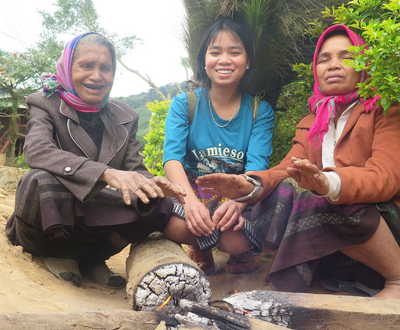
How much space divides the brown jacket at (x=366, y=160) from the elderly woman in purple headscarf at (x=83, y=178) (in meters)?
0.86

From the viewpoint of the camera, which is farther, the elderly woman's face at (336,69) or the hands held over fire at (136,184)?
the elderly woman's face at (336,69)

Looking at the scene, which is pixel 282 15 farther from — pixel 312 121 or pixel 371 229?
pixel 371 229

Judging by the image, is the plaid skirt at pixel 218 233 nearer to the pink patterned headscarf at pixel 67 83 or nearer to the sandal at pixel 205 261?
the sandal at pixel 205 261

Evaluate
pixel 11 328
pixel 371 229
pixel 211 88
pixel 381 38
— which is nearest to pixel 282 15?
pixel 211 88

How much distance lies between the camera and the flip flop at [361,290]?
7.30 feet

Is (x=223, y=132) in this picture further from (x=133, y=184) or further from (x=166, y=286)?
(x=166, y=286)

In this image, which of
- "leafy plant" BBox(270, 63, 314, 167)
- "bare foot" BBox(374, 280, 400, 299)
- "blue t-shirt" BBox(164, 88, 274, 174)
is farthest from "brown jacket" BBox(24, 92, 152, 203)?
"bare foot" BBox(374, 280, 400, 299)

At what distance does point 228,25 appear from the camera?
282 cm

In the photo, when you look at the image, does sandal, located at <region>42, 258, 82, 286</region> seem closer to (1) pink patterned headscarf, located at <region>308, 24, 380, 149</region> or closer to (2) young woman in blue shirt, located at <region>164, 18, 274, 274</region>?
(2) young woman in blue shirt, located at <region>164, 18, 274, 274</region>

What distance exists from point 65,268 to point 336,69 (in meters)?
2.19

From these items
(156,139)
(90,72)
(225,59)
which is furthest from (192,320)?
(156,139)

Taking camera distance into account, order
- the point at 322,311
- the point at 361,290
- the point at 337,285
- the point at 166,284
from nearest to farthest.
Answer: the point at 322,311
the point at 166,284
the point at 361,290
the point at 337,285

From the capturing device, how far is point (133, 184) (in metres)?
2.02

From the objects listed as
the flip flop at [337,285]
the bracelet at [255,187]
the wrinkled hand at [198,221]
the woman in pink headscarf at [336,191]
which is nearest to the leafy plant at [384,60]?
the woman in pink headscarf at [336,191]
